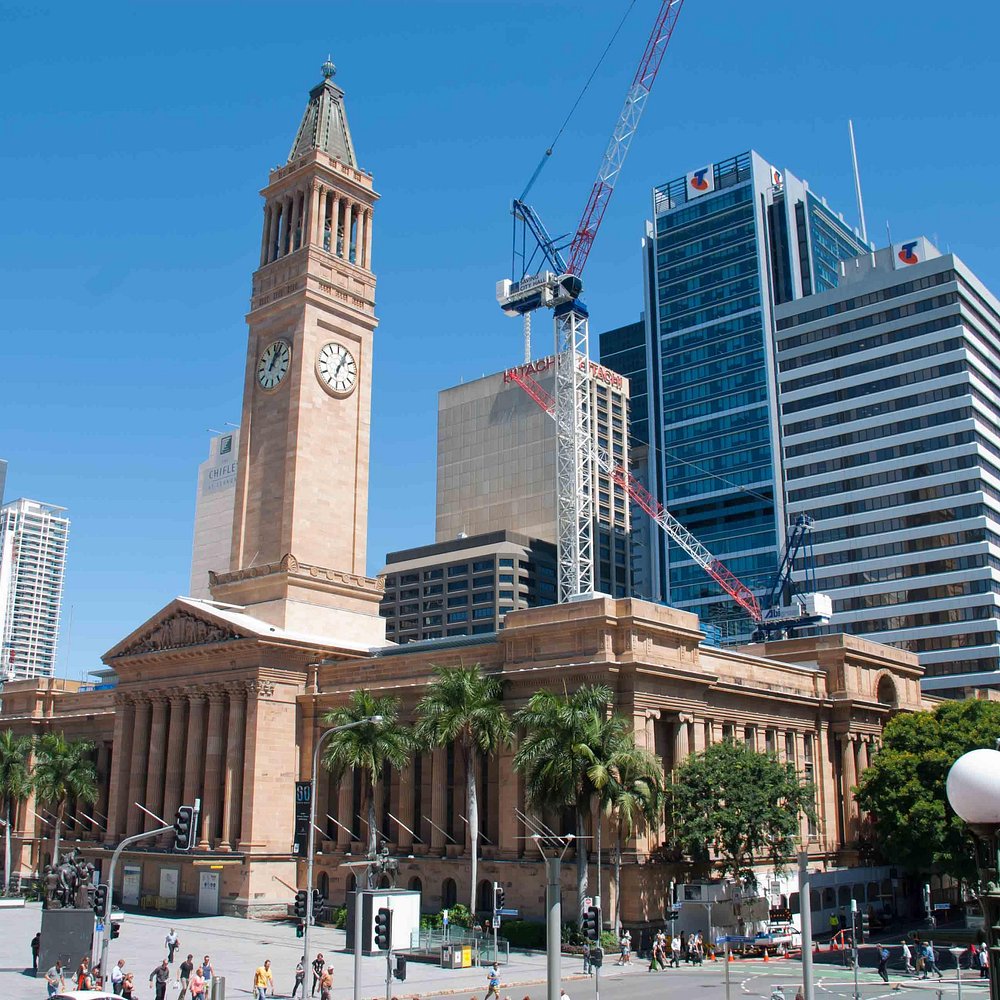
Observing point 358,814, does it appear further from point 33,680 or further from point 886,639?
point 886,639

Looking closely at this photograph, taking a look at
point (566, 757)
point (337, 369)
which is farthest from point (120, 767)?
point (566, 757)

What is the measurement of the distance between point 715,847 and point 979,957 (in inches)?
519

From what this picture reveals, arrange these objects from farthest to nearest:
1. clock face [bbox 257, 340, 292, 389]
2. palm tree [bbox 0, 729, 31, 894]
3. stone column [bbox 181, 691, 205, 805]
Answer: palm tree [bbox 0, 729, 31, 894] < clock face [bbox 257, 340, 292, 389] < stone column [bbox 181, 691, 205, 805]

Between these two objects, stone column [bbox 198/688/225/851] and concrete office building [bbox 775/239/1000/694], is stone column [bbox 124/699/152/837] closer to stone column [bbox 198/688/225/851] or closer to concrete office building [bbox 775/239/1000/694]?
stone column [bbox 198/688/225/851]

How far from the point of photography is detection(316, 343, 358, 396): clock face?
3346 inches

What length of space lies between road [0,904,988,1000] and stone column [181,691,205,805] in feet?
44.5

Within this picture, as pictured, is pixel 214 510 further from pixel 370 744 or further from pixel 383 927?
pixel 383 927

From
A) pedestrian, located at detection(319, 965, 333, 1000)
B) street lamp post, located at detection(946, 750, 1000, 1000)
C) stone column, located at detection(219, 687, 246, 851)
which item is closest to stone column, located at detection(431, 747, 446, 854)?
stone column, located at detection(219, 687, 246, 851)

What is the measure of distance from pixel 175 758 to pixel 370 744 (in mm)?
22780

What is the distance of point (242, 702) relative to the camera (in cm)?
7412

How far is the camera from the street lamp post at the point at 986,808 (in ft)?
40.3

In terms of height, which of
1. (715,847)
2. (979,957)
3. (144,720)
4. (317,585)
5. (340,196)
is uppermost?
(340,196)

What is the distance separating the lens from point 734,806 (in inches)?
2179

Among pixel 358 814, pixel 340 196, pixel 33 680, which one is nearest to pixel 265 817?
pixel 358 814
